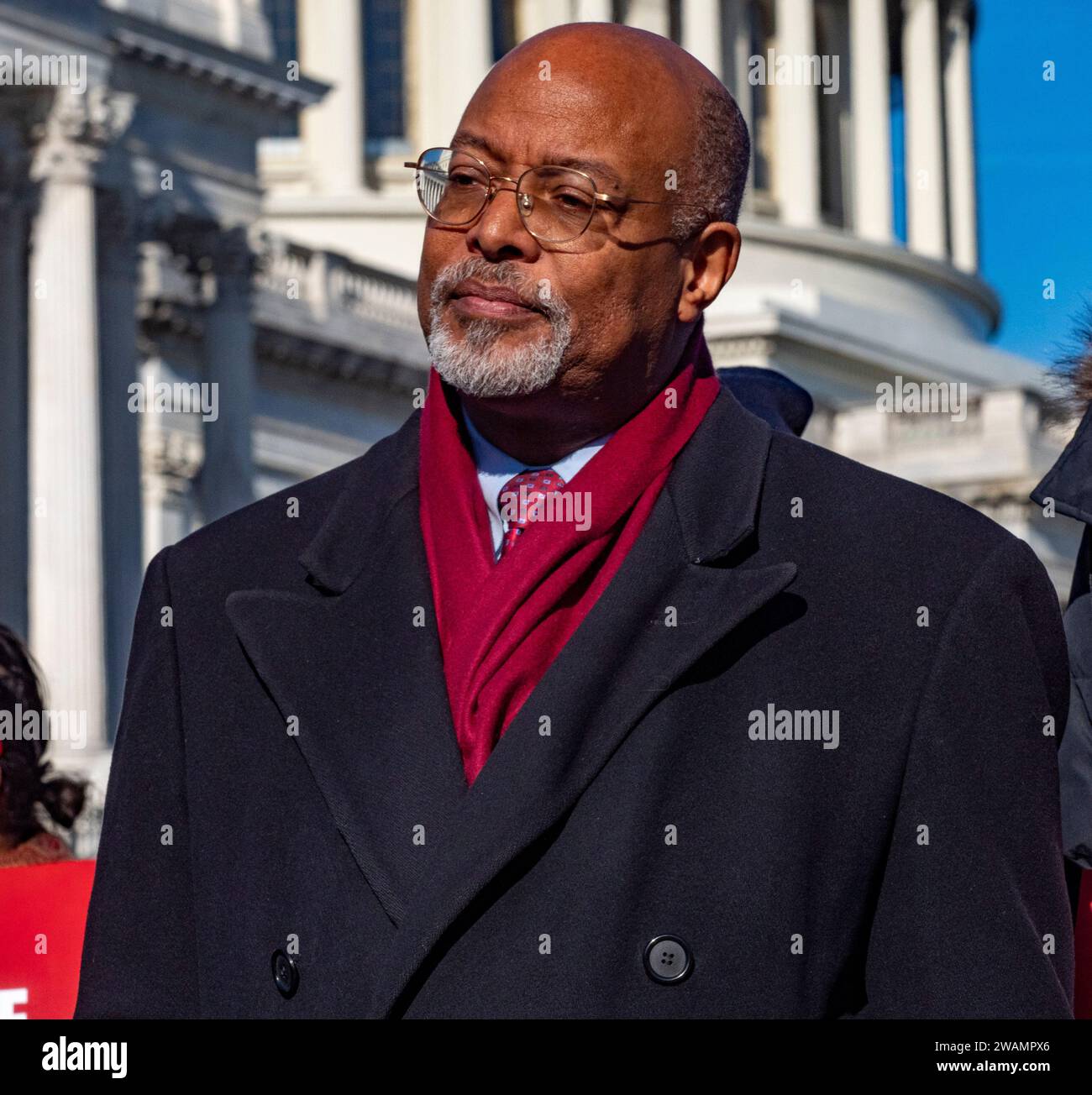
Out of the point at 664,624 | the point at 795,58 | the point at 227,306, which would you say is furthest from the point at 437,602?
the point at 795,58

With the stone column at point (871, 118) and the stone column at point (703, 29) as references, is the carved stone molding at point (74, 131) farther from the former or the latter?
the stone column at point (871, 118)

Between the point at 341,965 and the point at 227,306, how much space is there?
2705 cm

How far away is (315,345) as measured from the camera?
36.4 metres

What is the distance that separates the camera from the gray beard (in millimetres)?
3826

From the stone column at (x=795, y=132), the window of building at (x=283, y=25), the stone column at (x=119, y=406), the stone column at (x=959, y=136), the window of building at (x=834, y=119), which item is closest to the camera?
the stone column at (x=119, y=406)

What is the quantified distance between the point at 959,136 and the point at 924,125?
10.1 ft

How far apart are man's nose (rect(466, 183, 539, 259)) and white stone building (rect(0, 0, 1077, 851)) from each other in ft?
5.99

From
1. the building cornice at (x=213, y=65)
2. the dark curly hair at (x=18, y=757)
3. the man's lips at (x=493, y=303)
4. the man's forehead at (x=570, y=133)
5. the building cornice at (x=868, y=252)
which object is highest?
the building cornice at (x=868, y=252)

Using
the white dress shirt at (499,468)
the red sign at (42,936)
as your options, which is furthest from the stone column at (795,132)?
the white dress shirt at (499,468)

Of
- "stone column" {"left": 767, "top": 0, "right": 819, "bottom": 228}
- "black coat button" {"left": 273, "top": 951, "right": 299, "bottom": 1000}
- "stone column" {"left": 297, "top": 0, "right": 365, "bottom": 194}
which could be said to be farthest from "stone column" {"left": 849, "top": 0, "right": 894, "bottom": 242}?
"black coat button" {"left": 273, "top": 951, "right": 299, "bottom": 1000}

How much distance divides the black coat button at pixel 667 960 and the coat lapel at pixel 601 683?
0.22 m

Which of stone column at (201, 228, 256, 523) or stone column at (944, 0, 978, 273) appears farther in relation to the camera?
stone column at (944, 0, 978, 273)

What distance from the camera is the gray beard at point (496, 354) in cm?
383

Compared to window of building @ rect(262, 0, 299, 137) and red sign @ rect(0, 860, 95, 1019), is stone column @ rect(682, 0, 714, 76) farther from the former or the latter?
red sign @ rect(0, 860, 95, 1019)
